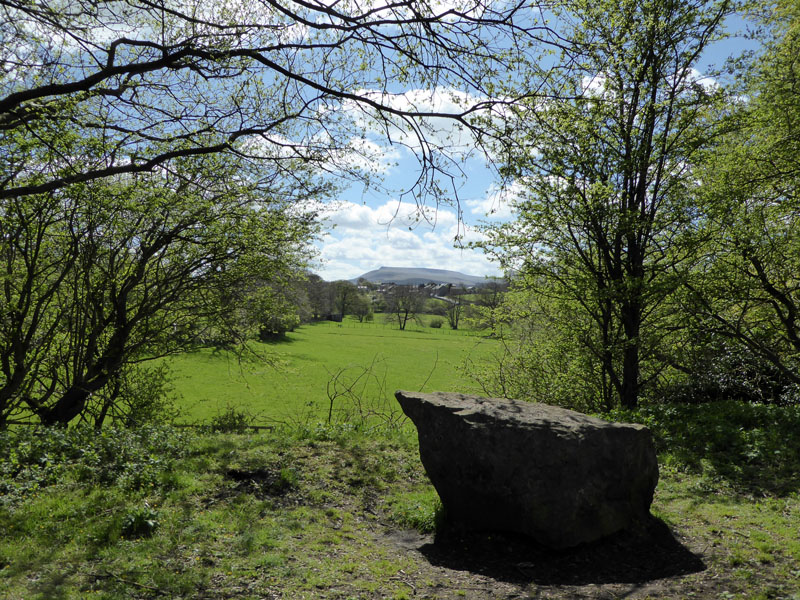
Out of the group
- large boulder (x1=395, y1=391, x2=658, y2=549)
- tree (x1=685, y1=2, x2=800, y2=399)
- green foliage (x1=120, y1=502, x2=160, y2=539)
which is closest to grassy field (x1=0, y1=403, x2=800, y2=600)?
green foliage (x1=120, y1=502, x2=160, y2=539)

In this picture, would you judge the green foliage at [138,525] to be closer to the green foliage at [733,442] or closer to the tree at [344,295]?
the green foliage at [733,442]

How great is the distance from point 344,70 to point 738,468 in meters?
8.75

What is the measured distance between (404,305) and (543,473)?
317 feet

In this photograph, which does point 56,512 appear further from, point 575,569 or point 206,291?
point 206,291

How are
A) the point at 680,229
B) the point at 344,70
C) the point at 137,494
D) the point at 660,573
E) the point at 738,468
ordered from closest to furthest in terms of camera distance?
the point at 660,573, the point at 137,494, the point at 344,70, the point at 738,468, the point at 680,229

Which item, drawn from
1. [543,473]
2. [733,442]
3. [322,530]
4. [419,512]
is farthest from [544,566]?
[733,442]

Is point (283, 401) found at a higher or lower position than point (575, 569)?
lower

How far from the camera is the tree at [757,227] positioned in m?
11.5

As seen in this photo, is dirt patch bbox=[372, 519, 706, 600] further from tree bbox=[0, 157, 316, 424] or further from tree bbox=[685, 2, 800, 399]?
tree bbox=[685, 2, 800, 399]

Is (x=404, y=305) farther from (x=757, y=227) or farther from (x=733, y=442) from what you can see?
(x=733, y=442)

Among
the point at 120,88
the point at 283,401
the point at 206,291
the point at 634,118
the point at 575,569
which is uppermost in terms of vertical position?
the point at 634,118

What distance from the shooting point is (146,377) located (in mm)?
14211

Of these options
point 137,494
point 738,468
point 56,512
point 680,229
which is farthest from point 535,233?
point 56,512

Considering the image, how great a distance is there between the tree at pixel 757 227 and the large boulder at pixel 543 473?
720 centimetres
